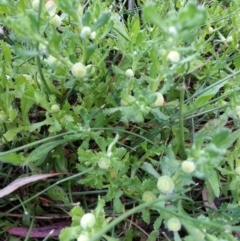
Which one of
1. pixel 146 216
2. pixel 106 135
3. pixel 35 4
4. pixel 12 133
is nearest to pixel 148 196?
pixel 146 216

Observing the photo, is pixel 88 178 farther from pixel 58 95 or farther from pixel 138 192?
pixel 58 95

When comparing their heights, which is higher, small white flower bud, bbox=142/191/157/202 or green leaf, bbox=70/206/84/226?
green leaf, bbox=70/206/84/226

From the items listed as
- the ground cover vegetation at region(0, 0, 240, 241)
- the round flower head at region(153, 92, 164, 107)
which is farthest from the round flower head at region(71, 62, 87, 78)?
the round flower head at region(153, 92, 164, 107)

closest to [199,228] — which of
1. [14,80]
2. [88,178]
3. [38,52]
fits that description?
[88,178]

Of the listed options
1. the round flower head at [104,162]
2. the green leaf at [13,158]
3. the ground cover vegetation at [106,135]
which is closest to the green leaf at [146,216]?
the ground cover vegetation at [106,135]

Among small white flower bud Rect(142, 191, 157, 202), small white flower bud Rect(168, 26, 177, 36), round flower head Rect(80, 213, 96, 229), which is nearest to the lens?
small white flower bud Rect(168, 26, 177, 36)

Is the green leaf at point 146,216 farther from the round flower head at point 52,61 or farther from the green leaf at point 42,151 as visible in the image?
the round flower head at point 52,61

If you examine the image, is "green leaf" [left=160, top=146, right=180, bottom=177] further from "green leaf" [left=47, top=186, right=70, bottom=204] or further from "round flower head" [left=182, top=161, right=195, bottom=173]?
"green leaf" [left=47, top=186, right=70, bottom=204]
